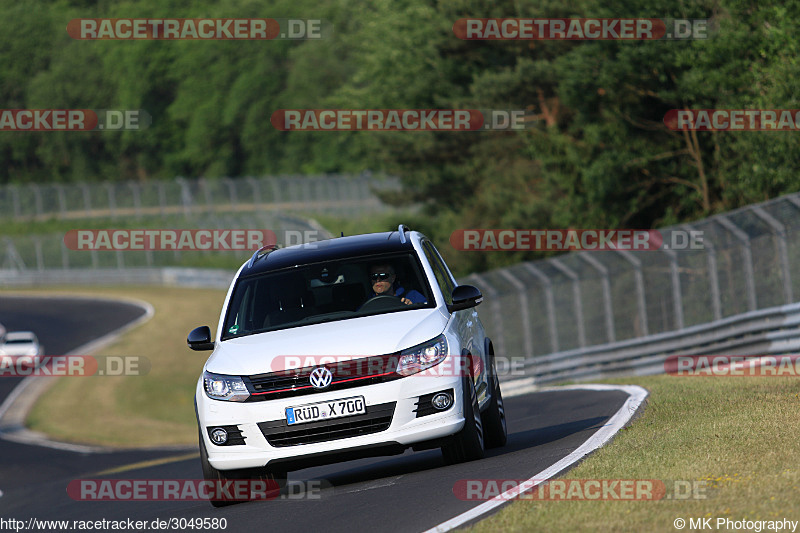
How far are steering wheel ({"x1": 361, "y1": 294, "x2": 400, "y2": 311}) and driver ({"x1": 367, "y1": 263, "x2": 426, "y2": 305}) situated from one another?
50 millimetres

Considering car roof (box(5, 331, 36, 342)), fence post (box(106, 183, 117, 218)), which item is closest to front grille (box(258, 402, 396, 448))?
car roof (box(5, 331, 36, 342))

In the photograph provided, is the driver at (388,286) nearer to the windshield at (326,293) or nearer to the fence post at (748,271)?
the windshield at (326,293)

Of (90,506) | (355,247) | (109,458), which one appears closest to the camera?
(355,247)

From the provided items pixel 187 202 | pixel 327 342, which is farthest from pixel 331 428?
pixel 187 202

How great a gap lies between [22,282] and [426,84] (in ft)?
97.4

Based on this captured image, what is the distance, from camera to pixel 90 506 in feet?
39.7

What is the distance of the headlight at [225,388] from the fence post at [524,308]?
16892 mm

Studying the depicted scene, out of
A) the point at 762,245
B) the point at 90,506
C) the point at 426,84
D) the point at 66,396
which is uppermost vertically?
the point at 426,84

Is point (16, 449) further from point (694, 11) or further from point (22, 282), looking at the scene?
point (22, 282)

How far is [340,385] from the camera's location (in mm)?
9352

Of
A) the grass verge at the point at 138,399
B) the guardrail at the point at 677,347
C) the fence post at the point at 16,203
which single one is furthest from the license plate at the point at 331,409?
the fence post at the point at 16,203

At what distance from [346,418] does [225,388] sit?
913 mm

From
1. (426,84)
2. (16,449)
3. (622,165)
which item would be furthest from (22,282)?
(16,449)

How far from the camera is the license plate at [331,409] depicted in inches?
368
